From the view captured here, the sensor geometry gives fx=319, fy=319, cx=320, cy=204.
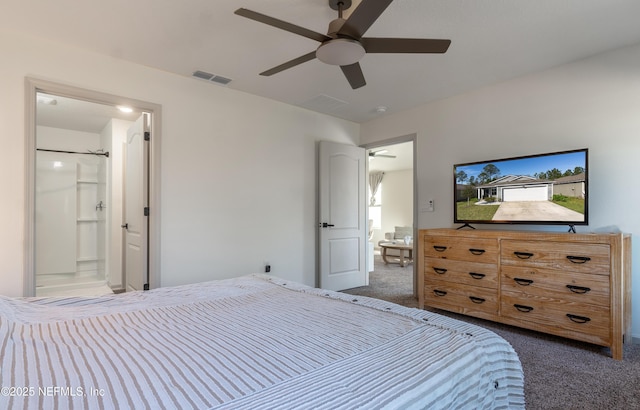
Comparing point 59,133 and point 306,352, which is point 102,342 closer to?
point 306,352

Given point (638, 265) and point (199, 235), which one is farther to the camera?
point (199, 235)

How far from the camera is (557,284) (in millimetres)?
2557

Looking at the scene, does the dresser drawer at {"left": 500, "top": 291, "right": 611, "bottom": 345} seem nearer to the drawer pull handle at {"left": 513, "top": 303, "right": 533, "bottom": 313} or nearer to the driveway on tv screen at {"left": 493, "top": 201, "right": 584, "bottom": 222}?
the drawer pull handle at {"left": 513, "top": 303, "right": 533, "bottom": 313}

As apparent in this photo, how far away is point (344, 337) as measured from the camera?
1.13m

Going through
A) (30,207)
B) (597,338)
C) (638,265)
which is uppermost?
(30,207)

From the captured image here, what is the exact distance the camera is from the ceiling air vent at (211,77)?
315 cm

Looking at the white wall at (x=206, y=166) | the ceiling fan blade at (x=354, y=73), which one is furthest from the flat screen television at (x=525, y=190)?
the white wall at (x=206, y=166)

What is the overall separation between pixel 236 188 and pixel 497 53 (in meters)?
2.83

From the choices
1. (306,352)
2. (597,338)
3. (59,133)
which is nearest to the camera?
(306,352)

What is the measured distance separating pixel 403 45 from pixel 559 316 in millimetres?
2397

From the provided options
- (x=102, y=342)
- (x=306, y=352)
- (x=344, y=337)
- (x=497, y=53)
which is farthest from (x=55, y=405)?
(x=497, y=53)

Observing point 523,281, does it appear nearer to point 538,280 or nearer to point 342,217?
point 538,280

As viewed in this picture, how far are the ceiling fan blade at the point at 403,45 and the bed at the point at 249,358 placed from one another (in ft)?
4.84

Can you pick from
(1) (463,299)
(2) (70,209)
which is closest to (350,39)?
(1) (463,299)
